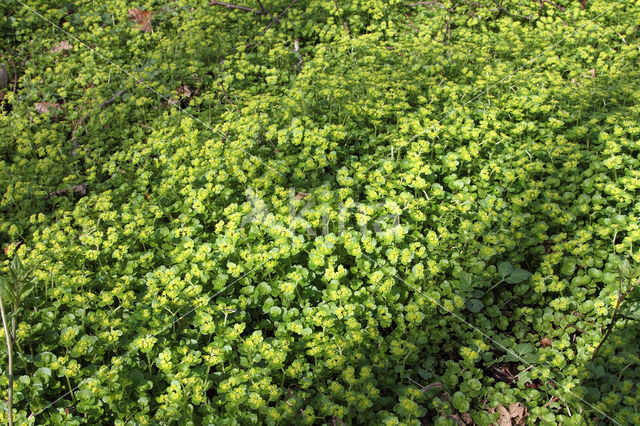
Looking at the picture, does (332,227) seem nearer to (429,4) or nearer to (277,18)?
(277,18)

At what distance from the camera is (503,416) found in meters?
2.64

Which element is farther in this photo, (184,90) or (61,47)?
(61,47)

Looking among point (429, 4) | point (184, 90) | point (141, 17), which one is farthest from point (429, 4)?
point (141, 17)

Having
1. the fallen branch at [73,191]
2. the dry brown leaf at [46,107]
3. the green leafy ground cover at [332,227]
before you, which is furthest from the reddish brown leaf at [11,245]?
the dry brown leaf at [46,107]

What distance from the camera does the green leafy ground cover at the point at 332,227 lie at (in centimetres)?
267

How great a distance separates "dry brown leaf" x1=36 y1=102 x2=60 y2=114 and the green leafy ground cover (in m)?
0.13

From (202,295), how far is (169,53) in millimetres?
3022

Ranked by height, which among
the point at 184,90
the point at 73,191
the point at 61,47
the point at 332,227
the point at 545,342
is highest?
the point at 61,47

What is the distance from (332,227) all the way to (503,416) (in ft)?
4.64

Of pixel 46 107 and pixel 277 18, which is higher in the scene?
pixel 277 18

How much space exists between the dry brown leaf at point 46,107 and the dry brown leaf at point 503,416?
14.5 ft

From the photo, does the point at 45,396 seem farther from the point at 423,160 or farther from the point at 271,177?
the point at 423,160

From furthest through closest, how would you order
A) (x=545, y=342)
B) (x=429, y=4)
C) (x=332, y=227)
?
(x=429, y=4)
(x=332, y=227)
(x=545, y=342)

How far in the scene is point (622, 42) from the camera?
199 inches
